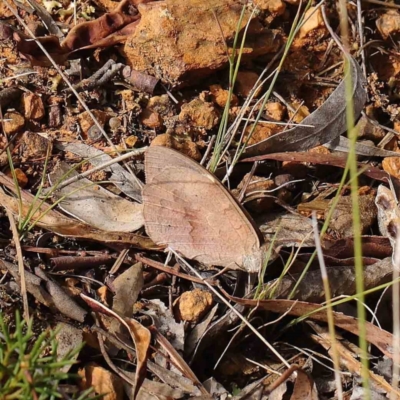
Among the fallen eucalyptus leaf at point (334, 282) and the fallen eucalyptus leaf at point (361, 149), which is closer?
the fallen eucalyptus leaf at point (334, 282)

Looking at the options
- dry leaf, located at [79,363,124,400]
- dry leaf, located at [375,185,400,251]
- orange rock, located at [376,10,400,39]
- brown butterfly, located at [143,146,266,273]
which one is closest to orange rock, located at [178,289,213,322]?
brown butterfly, located at [143,146,266,273]

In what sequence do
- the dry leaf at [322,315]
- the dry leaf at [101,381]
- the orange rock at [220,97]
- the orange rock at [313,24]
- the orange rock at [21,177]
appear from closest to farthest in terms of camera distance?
Result: 1. the dry leaf at [101,381]
2. the dry leaf at [322,315]
3. the orange rock at [21,177]
4. the orange rock at [220,97]
5. the orange rock at [313,24]

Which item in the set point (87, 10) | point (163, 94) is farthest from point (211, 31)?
point (87, 10)

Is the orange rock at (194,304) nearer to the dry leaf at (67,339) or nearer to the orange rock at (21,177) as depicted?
the dry leaf at (67,339)

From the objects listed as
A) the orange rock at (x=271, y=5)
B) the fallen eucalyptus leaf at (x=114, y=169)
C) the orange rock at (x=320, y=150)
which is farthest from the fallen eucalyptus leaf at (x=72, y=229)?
the orange rock at (x=271, y=5)

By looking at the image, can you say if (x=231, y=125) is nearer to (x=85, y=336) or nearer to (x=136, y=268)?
(x=136, y=268)

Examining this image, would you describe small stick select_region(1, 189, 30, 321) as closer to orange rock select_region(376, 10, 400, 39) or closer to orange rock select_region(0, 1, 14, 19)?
orange rock select_region(0, 1, 14, 19)

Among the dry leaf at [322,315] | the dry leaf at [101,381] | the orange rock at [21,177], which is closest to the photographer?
the dry leaf at [101,381]
